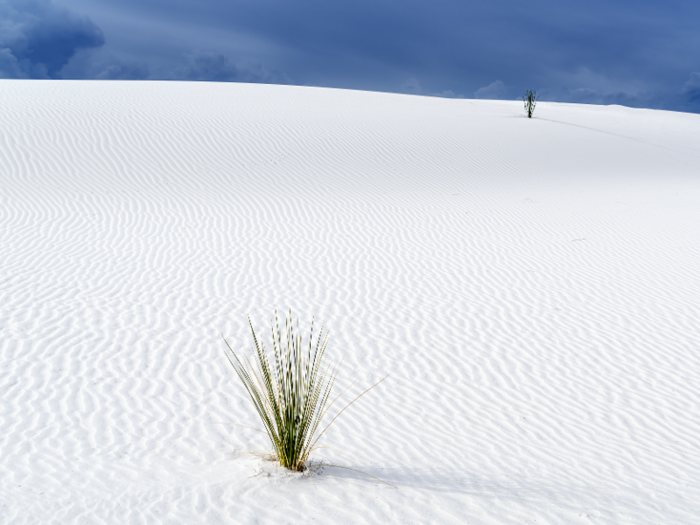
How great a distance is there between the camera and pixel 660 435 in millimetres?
3969

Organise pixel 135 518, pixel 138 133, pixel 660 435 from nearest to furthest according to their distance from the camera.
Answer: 1. pixel 135 518
2. pixel 660 435
3. pixel 138 133

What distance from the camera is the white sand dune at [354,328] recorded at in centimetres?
305

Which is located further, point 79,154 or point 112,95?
point 112,95

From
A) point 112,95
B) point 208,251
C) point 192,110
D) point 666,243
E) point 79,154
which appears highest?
point 112,95

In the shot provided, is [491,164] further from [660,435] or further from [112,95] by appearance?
[112,95]

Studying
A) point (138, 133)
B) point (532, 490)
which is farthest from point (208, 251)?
point (138, 133)

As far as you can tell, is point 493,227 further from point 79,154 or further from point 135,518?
point 79,154

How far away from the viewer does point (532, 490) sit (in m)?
3.13

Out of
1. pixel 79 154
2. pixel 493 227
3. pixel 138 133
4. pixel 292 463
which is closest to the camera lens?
pixel 292 463

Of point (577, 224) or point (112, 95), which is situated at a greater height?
point (112, 95)

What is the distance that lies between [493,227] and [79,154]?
11349 mm

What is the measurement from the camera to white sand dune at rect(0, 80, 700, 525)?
305 centimetres

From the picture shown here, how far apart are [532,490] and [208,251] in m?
6.53

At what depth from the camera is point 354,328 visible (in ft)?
19.0
